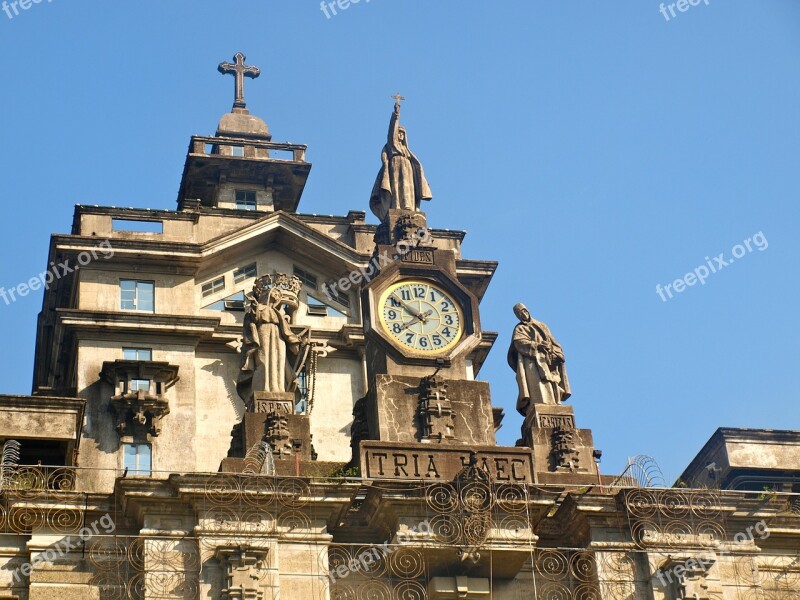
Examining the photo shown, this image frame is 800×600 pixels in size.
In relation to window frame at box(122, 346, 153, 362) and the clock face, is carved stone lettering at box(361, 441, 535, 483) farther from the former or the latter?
window frame at box(122, 346, 153, 362)

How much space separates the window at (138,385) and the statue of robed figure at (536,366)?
54.0 feet

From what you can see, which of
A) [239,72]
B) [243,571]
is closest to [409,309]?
[243,571]

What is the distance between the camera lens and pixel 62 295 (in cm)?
6300

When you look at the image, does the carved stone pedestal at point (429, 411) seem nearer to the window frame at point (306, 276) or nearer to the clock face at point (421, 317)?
the clock face at point (421, 317)

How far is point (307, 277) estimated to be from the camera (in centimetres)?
6400

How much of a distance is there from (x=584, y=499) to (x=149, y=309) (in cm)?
2432

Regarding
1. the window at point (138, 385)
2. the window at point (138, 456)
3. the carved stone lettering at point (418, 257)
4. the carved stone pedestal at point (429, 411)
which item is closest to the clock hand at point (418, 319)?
the carved stone lettering at point (418, 257)

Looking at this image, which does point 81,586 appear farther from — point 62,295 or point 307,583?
point 62,295

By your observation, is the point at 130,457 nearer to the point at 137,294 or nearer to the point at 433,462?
the point at 137,294

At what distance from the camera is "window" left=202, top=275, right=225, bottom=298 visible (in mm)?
62406

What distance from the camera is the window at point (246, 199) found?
Answer: 6844 centimetres

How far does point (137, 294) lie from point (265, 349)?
1939cm

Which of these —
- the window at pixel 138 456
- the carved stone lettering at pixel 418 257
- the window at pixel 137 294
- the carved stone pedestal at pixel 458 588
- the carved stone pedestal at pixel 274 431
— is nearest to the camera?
the carved stone pedestal at pixel 458 588

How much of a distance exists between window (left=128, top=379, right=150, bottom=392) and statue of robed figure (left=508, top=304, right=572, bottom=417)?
16.5 meters
